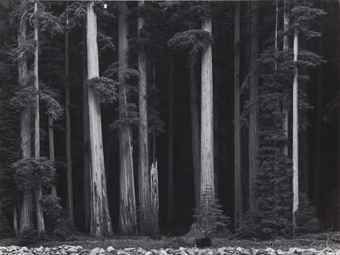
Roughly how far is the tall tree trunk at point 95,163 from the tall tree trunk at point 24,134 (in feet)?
7.11

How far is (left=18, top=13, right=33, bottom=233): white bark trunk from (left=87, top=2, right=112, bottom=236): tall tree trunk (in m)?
2.17

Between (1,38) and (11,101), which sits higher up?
(1,38)

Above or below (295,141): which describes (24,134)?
above

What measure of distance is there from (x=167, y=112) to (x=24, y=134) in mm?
7443

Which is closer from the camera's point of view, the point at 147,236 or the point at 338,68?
the point at 147,236

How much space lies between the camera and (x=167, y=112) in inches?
963

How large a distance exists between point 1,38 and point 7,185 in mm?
5317

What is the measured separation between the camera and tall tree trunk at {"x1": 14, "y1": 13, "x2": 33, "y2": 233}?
1836 cm

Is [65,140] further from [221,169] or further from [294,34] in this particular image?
[294,34]

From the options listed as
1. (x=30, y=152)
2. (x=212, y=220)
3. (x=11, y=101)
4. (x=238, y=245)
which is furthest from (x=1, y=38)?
(x=238, y=245)

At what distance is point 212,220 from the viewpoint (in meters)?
16.3

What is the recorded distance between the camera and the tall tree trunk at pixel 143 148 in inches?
740

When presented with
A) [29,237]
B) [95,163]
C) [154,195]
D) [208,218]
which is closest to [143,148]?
[154,195]

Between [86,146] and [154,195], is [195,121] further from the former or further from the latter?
[86,146]
